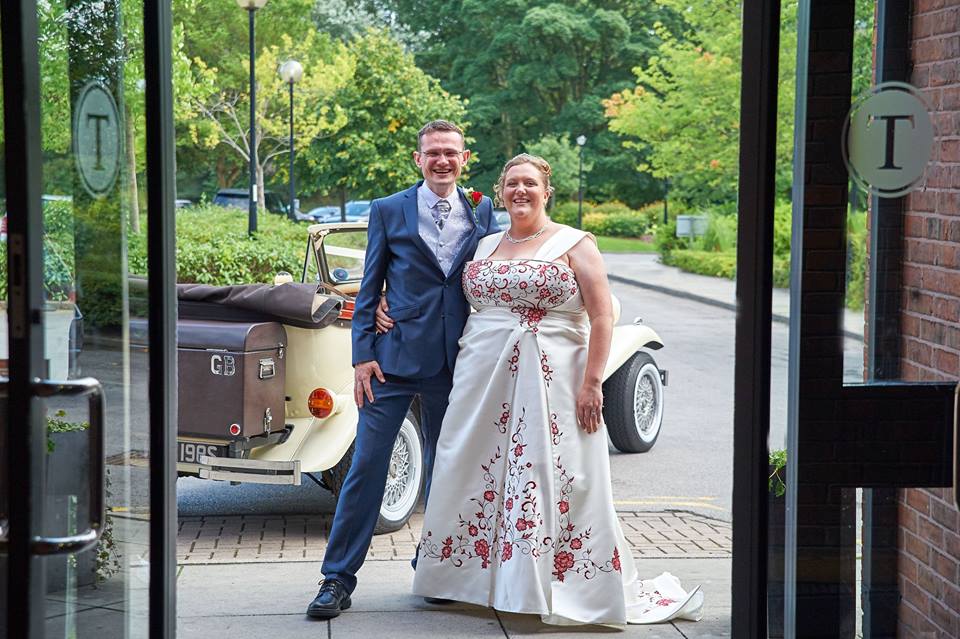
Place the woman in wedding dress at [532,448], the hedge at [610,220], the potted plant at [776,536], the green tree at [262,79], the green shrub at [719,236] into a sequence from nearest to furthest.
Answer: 1. the potted plant at [776,536]
2. the woman in wedding dress at [532,448]
3. the green tree at [262,79]
4. the green shrub at [719,236]
5. the hedge at [610,220]

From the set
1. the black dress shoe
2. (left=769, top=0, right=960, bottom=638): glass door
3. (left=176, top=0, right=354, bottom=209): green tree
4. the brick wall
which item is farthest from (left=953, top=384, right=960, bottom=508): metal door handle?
(left=176, top=0, right=354, bottom=209): green tree

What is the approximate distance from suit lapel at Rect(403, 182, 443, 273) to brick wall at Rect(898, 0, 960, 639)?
8.53 feet

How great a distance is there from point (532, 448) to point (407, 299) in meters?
0.84

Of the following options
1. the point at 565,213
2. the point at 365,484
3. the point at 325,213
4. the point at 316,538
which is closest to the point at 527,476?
the point at 365,484

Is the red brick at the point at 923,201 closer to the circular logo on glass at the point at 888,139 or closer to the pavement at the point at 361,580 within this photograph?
the circular logo on glass at the point at 888,139

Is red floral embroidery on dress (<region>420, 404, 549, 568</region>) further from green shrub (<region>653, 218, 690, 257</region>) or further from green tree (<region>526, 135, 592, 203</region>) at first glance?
green tree (<region>526, 135, 592, 203</region>)

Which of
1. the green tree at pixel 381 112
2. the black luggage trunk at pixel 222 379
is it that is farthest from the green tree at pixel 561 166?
the black luggage trunk at pixel 222 379

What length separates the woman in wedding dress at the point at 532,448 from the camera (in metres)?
5.08

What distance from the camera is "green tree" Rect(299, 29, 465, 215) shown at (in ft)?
90.1

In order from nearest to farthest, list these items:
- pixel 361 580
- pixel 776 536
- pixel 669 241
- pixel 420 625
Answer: pixel 776 536 → pixel 420 625 → pixel 361 580 → pixel 669 241

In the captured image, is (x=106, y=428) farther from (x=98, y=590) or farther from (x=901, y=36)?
(x=901, y=36)

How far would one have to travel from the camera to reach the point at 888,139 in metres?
2.94

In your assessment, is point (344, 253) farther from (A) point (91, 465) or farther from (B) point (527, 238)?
(A) point (91, 465)

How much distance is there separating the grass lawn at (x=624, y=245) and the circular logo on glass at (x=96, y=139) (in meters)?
35.5
